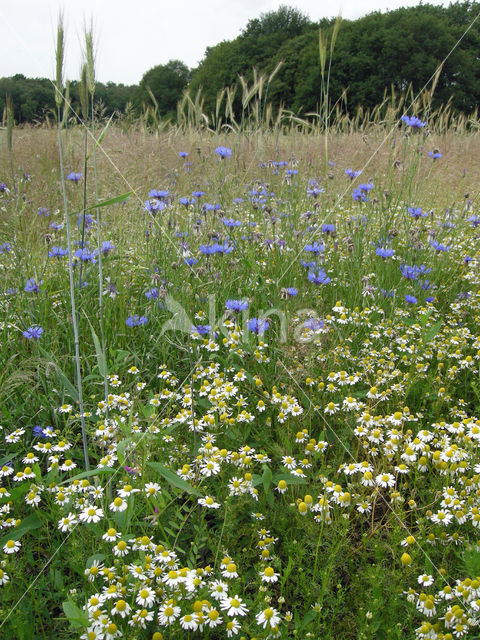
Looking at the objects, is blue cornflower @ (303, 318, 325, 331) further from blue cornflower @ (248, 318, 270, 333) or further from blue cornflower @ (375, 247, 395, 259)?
blue cornflower @ (375, 247, 395, 259)

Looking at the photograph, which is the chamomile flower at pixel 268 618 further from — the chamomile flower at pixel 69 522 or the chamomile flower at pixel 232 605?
the chamomile flower at pixel 69 522

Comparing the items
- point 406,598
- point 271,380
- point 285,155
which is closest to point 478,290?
point 271,380

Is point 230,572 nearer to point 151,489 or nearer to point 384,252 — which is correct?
point 151,489

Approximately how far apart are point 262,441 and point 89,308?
111 centimetres

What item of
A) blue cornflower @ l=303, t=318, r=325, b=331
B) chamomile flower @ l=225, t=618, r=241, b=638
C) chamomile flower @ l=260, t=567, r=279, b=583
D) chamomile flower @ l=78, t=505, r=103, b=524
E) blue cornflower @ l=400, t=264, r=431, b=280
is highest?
blue cornflower @ l=400, t=264, r=431, b=280

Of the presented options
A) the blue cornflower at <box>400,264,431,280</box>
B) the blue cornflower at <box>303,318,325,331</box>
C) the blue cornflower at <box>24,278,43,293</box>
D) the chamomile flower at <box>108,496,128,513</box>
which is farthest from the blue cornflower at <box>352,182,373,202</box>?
the chamomile flower at <box>108,496,128,513</box>

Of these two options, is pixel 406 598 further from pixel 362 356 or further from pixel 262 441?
pixel 362 356

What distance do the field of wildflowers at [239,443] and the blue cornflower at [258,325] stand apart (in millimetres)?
10

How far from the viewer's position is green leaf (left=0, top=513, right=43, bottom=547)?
1.20m

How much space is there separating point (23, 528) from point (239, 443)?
0.69 meters

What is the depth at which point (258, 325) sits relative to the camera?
1.98 m

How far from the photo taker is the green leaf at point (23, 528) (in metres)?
1.20

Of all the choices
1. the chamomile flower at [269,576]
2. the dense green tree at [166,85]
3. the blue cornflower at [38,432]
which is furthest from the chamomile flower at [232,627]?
the dense green tree at [166,85]

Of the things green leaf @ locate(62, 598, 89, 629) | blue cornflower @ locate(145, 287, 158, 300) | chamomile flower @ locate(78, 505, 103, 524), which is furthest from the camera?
blue cornflower @ locate(145, 287, 158, 300)
